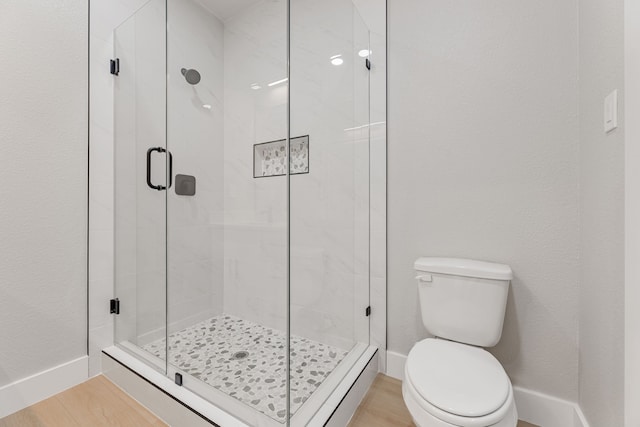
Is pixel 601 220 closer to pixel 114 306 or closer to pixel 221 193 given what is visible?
pixel 221 193

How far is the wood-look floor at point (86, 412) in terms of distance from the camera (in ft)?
4.17

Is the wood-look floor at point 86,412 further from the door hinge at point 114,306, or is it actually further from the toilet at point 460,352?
the toilet at point 460,352

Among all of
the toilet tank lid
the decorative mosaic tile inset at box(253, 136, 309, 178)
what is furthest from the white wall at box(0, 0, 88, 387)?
the toilet tank lid

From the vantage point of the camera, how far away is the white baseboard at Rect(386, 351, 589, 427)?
1.26 m

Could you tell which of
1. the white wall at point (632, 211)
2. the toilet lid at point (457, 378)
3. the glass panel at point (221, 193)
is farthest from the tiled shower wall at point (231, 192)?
the white wall at point (632, 211)

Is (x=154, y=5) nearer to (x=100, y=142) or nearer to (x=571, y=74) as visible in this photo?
(x=100, y=142)

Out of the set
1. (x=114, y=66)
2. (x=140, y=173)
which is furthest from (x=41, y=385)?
(x=114, y=66)

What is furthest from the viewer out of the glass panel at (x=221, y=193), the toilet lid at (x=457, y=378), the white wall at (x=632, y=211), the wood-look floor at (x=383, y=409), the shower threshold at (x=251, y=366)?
the glass panel at (x=221, y=193)

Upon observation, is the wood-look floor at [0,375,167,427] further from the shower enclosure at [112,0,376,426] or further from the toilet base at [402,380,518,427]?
the toilet base at [402,380,518,427]

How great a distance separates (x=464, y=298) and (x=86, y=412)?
191 cm

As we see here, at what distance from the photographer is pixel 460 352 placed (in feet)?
3.86

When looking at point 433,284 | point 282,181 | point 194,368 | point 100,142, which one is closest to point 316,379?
point 194,368

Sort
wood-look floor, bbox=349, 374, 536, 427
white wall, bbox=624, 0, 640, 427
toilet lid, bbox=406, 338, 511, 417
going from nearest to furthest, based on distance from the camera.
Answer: white wall, bbox=624, 0, 640, 427 → toilet lid, bbox=406, 338, 511, 417 → wood-look floor, bbox=349, 374, 536, 427

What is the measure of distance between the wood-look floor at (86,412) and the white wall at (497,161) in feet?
4.65
